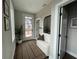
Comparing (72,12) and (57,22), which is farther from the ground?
(72,12)

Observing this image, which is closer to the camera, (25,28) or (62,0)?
(62,0)

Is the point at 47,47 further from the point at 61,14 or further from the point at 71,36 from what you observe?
the point at 61,14

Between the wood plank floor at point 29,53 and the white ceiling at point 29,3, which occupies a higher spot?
the white ceiling at point 29,3

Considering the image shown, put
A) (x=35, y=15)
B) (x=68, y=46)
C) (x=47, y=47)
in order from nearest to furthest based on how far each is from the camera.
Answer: (x=47, y=47) < (x=68, y=46) < (x=35, y=15)

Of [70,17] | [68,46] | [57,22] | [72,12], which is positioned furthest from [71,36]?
[57,22]

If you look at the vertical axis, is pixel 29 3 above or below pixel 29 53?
above

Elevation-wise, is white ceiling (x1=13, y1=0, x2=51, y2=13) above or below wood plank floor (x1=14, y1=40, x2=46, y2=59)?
above

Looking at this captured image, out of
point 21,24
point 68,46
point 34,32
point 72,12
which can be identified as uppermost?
point 72,12

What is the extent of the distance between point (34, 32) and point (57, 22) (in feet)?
15.8

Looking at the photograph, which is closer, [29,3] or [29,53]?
[29,53]

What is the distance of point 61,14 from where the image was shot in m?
2.23

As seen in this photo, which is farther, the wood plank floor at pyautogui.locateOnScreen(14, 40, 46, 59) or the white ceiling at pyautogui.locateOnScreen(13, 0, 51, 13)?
the white ceiling at pyautogui.locateOnScreen(13, 0, 51, 13)

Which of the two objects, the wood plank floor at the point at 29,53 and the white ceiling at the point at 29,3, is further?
the white ceiling at the point at 29,3

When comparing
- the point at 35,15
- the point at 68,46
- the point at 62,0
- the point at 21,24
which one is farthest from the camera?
the point at 35,15
